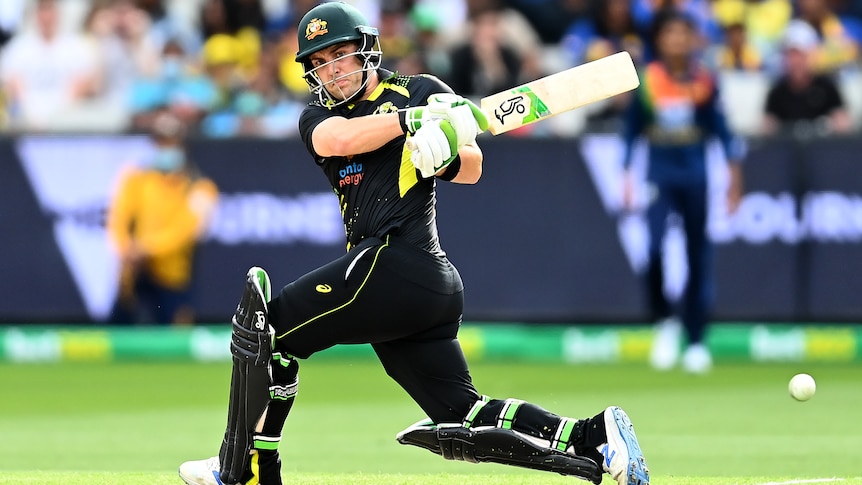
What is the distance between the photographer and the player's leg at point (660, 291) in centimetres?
1044

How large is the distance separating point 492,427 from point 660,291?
5659 millimetres

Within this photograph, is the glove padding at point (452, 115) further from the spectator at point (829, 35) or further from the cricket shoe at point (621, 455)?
the spectator at point (829, 35)

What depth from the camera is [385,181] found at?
17.1 ft

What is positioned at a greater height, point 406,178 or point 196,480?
point 406,178

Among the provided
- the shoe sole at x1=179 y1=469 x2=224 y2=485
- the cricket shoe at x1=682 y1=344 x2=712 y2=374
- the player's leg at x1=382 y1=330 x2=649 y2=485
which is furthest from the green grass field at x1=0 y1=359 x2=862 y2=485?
the player's leg at x1=382 y1=330 x2=649 y2=485

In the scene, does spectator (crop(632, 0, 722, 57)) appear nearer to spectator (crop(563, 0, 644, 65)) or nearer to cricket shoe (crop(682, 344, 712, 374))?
spectator (crop(563, 0, 644, 65))

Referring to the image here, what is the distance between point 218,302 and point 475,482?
231 inches

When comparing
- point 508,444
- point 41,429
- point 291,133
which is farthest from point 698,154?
point 508,444

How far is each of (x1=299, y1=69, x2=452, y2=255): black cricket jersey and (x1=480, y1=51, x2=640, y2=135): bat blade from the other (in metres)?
0.25

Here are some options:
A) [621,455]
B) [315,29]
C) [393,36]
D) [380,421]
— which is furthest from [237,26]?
[621,455]

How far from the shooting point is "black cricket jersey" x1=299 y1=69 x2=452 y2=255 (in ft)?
17.0

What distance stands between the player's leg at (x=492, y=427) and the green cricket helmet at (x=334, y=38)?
0.91 m

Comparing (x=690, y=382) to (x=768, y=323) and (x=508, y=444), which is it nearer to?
(x=768, y=323)

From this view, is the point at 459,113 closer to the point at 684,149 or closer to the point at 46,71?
the point at 684,149
